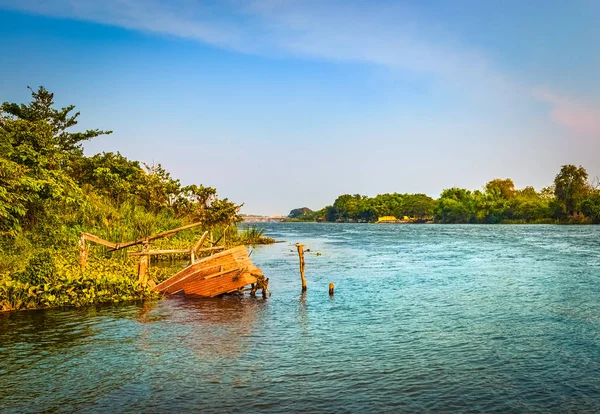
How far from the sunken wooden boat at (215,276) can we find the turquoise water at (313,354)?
87 centimetres

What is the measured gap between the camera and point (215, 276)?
69.5 ft

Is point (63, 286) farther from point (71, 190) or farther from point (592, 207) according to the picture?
point (592, 207)

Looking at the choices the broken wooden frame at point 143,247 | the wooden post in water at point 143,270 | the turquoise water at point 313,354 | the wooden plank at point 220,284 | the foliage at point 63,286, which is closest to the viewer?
the turquoise water at point 313,354

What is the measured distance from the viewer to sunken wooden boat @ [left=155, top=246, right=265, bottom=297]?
69.4 feet

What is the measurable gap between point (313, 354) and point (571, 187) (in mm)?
140287

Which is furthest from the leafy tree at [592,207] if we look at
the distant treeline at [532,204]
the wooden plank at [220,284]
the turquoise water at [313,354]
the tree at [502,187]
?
the wooden plank at [220,284]

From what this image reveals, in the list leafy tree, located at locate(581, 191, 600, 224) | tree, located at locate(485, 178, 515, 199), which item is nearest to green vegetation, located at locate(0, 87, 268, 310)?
leafy tree, located at locate(581, 191, 600, 224)

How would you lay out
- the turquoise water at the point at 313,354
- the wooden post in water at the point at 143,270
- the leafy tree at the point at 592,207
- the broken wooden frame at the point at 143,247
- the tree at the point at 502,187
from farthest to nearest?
the tree at the point at 502,187
the leafy tree at the point at 592,207
the wooden post in water at the point at 143,270
the broken wooden frame at the point at 143,247
the turquoise water at the point at 313,354

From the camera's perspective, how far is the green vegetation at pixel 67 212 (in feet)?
59.3

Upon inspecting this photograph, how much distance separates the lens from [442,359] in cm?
1277

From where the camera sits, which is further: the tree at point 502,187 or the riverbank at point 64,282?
the tree at point 502,187

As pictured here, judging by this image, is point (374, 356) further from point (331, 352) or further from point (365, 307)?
point (365, 307)

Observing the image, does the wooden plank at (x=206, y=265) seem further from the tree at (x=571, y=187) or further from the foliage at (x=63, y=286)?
the tree at (x=571, y=187)

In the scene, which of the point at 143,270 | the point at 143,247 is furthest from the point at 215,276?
the point at 143,247
